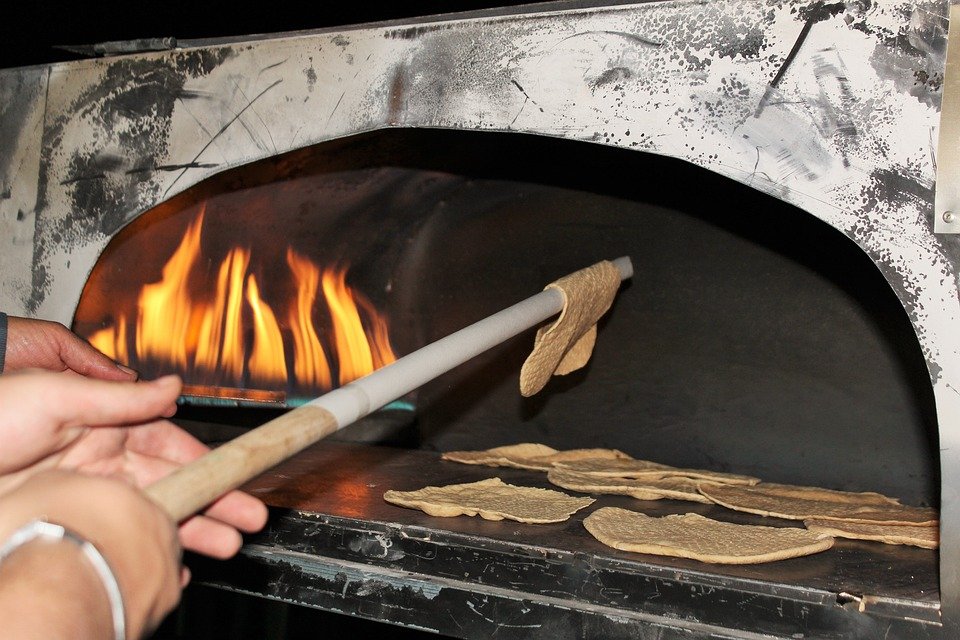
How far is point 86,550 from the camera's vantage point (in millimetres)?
630

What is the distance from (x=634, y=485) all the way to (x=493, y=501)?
35 centimetres

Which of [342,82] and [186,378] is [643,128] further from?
[186,378]

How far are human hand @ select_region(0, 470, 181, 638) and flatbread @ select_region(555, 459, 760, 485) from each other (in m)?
1.19

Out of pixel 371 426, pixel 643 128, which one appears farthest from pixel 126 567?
pixel 371 426

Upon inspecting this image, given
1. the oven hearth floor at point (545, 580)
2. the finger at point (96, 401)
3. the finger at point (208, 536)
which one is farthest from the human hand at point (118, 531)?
the oven hearth floor at point (545, 580)

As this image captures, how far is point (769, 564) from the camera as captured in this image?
1250 mm

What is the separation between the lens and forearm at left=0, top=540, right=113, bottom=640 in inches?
22.6

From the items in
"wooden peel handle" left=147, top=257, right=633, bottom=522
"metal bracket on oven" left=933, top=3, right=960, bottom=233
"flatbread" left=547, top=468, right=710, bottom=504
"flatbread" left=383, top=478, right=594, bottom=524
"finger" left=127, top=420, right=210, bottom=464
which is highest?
"metal bracket on oven" left=933, top=3, right=960, bottom=233

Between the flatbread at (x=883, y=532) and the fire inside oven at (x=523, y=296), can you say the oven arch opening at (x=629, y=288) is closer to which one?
the fire inside oven at (x=523, y=296)

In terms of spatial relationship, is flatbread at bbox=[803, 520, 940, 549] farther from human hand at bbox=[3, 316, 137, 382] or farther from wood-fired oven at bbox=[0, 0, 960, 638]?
human hand at bbox=[3, 316, 137, 382]

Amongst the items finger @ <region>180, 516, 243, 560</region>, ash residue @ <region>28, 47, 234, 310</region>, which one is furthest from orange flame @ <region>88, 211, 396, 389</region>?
finger @ <region>180, 516, 243, 560</region>

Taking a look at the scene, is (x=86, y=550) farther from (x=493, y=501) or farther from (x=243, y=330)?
(x=243, y=330)

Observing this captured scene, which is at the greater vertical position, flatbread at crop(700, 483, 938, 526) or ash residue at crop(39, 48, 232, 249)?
ash residue at crop(39, 48, 232, 249)

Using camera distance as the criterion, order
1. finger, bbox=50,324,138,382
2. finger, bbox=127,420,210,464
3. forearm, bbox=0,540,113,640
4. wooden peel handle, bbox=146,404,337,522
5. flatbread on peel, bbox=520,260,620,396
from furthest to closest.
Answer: flatbread on peel, bbox=520,260,620,396 → finger, bbox=50,324,138,382 → finger, bbox=127,420,210,464 → wooden peel handle, bbox=146,404,337,522 → forearm, bbox=0,540,113,640
